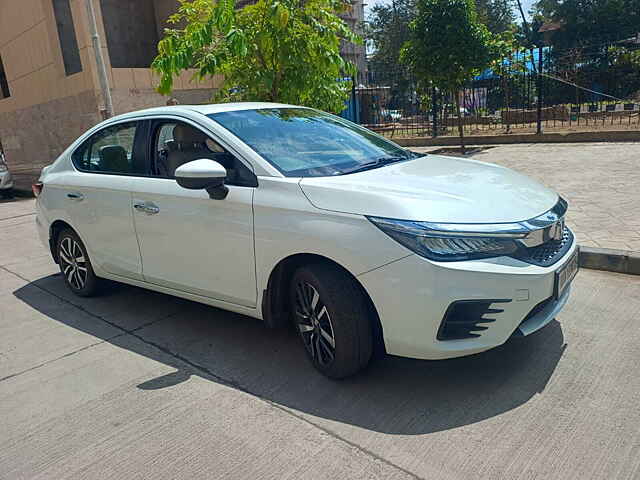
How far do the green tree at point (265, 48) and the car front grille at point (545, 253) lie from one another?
3.91 metres

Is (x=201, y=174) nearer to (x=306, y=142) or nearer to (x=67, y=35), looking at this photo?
(x=306, y=142)

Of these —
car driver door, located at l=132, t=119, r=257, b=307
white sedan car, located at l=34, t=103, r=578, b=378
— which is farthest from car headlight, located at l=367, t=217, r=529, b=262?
car driver door, located at l=132, t=119, r=257, b=307

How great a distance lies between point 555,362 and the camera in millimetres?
3303

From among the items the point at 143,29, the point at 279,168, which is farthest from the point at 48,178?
the point at 143,29

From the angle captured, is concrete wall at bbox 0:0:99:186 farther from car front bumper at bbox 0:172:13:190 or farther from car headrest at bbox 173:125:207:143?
car headrest at bbox 173:125:207:143

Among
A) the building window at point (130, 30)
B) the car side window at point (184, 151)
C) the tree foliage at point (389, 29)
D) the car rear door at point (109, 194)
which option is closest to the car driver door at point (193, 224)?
the car side window at point (184, 151)

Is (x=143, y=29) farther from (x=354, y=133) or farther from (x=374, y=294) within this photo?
(x=374, y=294)

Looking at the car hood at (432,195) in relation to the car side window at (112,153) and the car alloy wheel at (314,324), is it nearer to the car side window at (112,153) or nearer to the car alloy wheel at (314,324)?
the car alloy wheel at (314,324)

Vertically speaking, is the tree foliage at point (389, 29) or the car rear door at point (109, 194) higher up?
the tree foliage at point (389, 29)

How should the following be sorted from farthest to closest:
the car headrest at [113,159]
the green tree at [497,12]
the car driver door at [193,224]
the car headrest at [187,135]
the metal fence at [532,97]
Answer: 1. the green tree at [497,12]
2. the metal fence at [532,97]
3. the car headrest at [113,159]
4. the car headrest at [187,135]
5. the car driver door at [193,224]

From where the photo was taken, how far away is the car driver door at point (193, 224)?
3412 millimetres

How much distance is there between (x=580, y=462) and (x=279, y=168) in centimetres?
224

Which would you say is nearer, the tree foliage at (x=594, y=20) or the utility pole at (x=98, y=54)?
the utility pole at (x=98, y=54)

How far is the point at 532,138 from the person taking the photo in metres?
13.5
